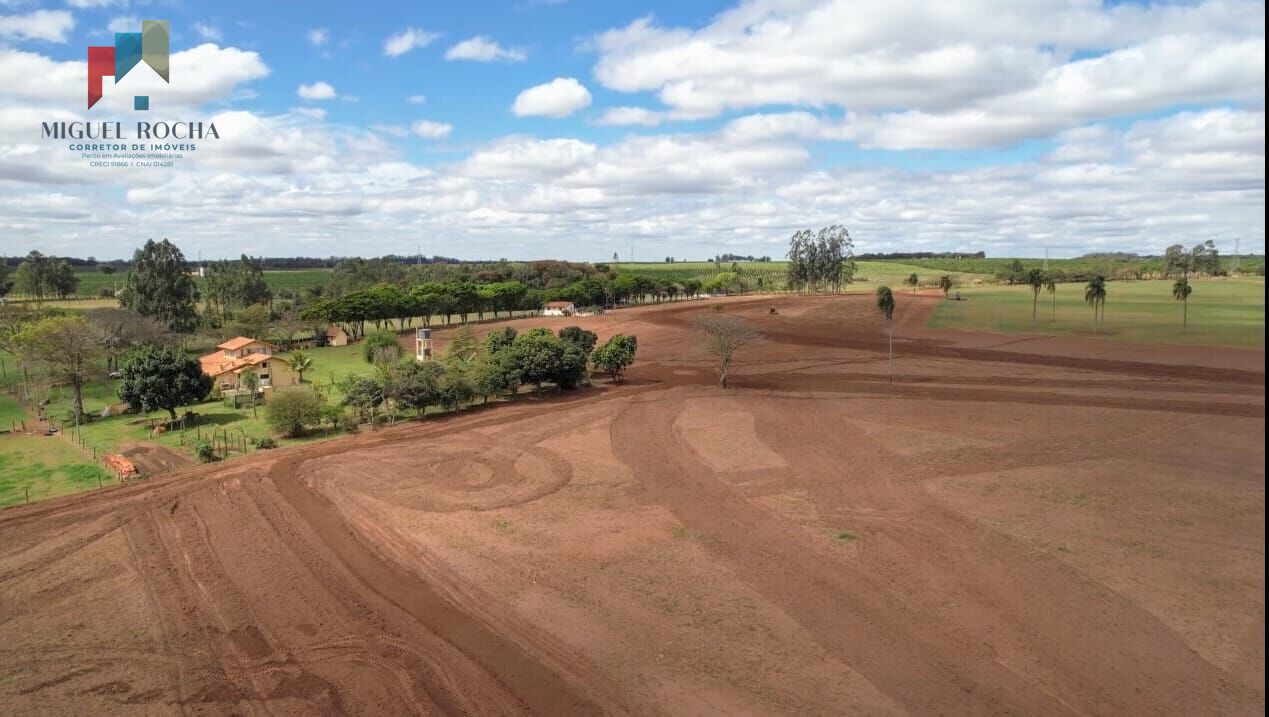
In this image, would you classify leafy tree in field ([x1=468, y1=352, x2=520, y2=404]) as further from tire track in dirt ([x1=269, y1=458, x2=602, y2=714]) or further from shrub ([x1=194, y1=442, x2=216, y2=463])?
tire track in dirt ([x1=269, y1=458, x2=602, y2=714])

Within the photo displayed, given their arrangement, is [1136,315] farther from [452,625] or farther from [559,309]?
[452,625]

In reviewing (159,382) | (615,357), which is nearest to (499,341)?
(615,357)

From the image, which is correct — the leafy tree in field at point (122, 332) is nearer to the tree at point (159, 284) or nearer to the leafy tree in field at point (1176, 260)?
the tree at point (159, 284)

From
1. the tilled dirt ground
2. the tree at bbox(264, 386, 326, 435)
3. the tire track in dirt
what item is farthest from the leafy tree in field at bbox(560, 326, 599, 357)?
the tire track in dirt

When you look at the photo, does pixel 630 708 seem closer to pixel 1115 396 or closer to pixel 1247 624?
pixel 1247 624

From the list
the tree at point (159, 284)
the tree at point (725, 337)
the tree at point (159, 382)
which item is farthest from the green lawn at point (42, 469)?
the tree at point (159, 284)

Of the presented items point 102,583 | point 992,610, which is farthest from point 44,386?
point 992,610
